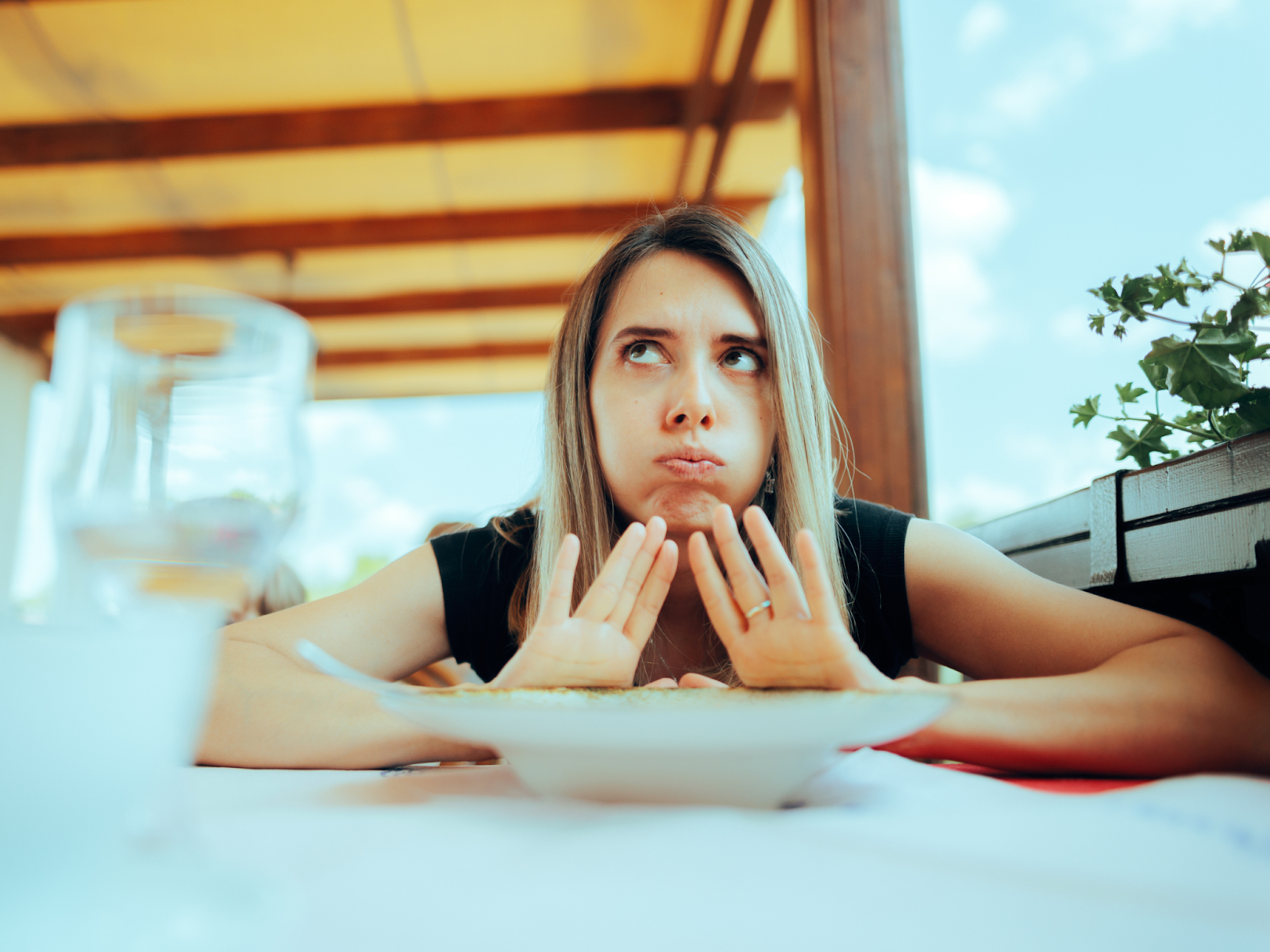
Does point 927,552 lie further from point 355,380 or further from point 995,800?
point 355,380

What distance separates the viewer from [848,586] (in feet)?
3.67

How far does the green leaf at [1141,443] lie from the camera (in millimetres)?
929

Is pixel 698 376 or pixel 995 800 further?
pixel 698 376

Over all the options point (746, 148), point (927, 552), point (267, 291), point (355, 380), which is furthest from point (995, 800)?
point (355, 380)

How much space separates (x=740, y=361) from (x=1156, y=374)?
0.50m

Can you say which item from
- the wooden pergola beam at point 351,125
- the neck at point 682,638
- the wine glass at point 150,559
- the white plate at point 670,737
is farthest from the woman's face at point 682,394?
the wooden pergola beam at point 351,125

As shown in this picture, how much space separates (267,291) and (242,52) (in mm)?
1817

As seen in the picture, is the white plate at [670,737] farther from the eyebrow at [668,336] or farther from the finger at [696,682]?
the eyebrow at [668,336]

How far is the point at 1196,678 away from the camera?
0.63 m

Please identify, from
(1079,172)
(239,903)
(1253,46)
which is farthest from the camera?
(1079,172)

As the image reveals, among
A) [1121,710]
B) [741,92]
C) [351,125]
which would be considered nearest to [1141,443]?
[1121,710]

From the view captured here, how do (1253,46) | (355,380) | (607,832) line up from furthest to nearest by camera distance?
(355,380), (1253,46), (607,832)

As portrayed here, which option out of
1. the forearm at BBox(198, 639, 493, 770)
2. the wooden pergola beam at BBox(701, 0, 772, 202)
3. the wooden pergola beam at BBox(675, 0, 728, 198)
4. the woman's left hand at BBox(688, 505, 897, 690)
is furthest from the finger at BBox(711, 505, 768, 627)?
the wooden pergola beam at BBox(701, 0, 772, 202)

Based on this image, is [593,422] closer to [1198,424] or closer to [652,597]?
[652,597]
